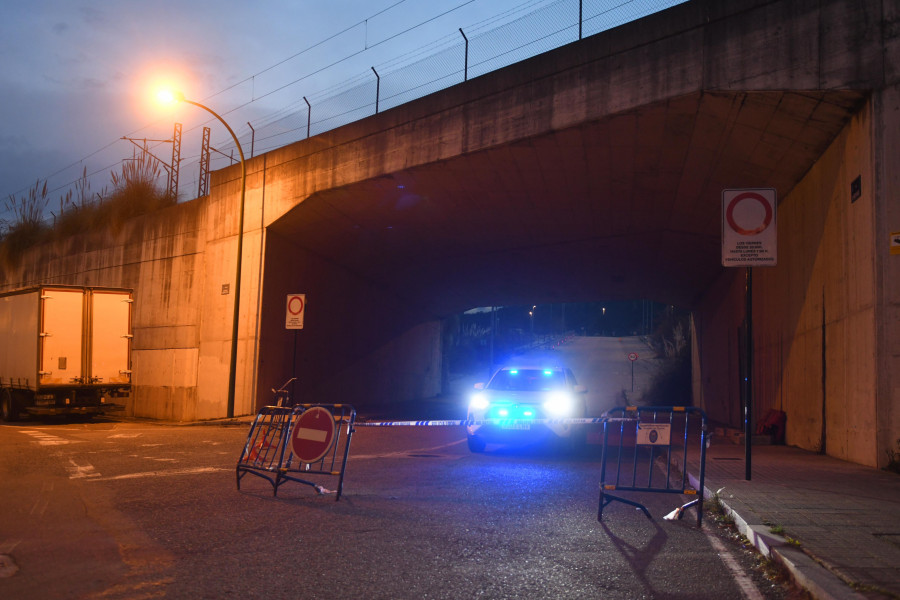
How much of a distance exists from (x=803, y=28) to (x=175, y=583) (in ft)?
39.1

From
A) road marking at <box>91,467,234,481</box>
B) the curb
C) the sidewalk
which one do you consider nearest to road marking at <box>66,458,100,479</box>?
road marking at <box>91,467,234,481</box>

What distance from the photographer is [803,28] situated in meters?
11.6

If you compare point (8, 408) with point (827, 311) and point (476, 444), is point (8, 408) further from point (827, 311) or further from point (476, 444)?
point (827, 311)

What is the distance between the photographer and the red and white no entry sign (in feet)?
26.7

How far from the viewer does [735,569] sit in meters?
5.20

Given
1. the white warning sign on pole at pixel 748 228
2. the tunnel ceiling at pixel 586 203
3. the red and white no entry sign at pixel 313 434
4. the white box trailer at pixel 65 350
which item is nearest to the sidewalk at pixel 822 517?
the white warning sign on pole at pixel 748 228

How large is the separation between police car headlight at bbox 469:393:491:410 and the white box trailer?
12.1 metres

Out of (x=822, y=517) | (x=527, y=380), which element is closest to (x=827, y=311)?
(x=527, y=380)

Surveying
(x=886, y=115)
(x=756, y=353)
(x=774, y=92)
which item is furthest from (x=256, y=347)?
(x=886, y=115)

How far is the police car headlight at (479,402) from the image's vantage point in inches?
516

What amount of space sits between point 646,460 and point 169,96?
1541 cm

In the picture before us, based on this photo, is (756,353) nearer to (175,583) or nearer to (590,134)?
(590,134)

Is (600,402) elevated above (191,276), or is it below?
below

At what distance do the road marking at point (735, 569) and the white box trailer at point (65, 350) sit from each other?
18.2 metres
